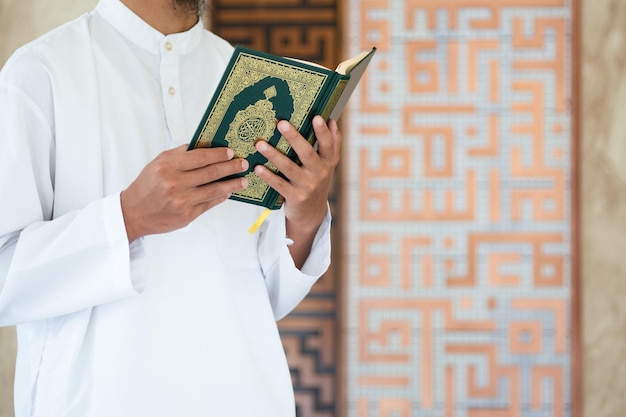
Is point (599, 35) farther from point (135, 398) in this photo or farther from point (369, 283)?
point (135, 398)

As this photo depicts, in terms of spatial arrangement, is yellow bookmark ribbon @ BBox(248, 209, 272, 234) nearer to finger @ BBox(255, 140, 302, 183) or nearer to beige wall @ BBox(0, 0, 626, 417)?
finger @ BBox(255, 140, 302, 183)

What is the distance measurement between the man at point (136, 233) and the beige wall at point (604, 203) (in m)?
1.99

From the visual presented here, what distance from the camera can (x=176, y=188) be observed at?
3.64 ft

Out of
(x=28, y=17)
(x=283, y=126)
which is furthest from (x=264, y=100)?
(x=28, y=17)

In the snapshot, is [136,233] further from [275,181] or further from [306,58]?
[306,58]

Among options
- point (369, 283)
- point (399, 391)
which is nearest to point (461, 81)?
point (369, 283)

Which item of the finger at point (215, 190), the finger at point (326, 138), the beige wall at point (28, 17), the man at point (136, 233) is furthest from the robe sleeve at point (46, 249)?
the beige wall at point (28, 17)

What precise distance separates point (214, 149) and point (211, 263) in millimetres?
276

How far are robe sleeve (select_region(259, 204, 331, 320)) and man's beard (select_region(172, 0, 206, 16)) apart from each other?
436mm

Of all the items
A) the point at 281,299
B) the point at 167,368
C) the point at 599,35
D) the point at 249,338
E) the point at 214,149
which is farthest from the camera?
the point at 599,35

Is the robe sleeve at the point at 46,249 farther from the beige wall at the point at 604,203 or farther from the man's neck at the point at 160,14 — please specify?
the beige wall at the point at 604,203

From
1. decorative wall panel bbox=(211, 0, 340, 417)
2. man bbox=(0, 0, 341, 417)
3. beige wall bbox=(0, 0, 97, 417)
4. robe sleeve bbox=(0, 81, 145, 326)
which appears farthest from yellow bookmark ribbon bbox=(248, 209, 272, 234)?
beige wall bbox=(0, 0, 97, 417)

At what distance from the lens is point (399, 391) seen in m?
3.07

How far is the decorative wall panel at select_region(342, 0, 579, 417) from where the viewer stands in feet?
10.1
